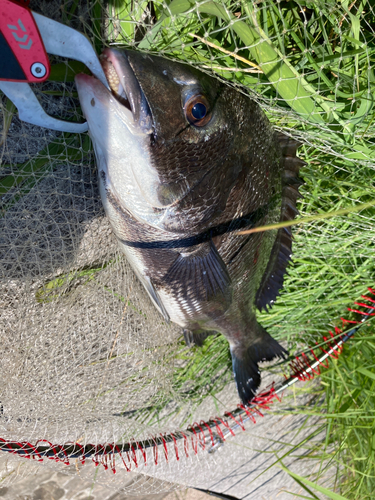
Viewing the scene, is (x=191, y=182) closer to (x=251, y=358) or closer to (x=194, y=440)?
(x=251, y=358)

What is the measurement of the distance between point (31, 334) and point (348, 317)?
1.82 meters

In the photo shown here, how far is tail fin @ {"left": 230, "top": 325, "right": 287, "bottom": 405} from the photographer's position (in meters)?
1.80

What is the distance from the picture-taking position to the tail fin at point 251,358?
1802 millimetres

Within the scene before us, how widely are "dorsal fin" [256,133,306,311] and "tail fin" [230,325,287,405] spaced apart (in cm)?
26

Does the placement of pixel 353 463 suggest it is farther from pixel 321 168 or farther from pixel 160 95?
pixel 160 95

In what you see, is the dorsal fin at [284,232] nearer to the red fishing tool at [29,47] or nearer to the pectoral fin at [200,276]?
the pectoral fin at [200,276]

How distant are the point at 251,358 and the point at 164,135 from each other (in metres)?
1.36

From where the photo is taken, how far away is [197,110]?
94cm

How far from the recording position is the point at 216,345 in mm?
2086

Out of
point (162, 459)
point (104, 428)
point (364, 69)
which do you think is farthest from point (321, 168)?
point (162, 459)

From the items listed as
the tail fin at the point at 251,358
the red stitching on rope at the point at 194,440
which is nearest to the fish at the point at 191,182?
the tail fin at the point at 251,358

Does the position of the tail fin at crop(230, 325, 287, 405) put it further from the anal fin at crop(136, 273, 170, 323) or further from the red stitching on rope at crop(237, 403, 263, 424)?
the anal fin at crop(136, 273, 170, 323)

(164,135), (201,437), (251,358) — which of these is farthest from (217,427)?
(164,135)

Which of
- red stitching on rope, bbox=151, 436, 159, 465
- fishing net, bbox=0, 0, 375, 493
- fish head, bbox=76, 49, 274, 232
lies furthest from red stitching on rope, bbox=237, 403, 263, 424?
fish head, bbox=76, 49, 274, 232
